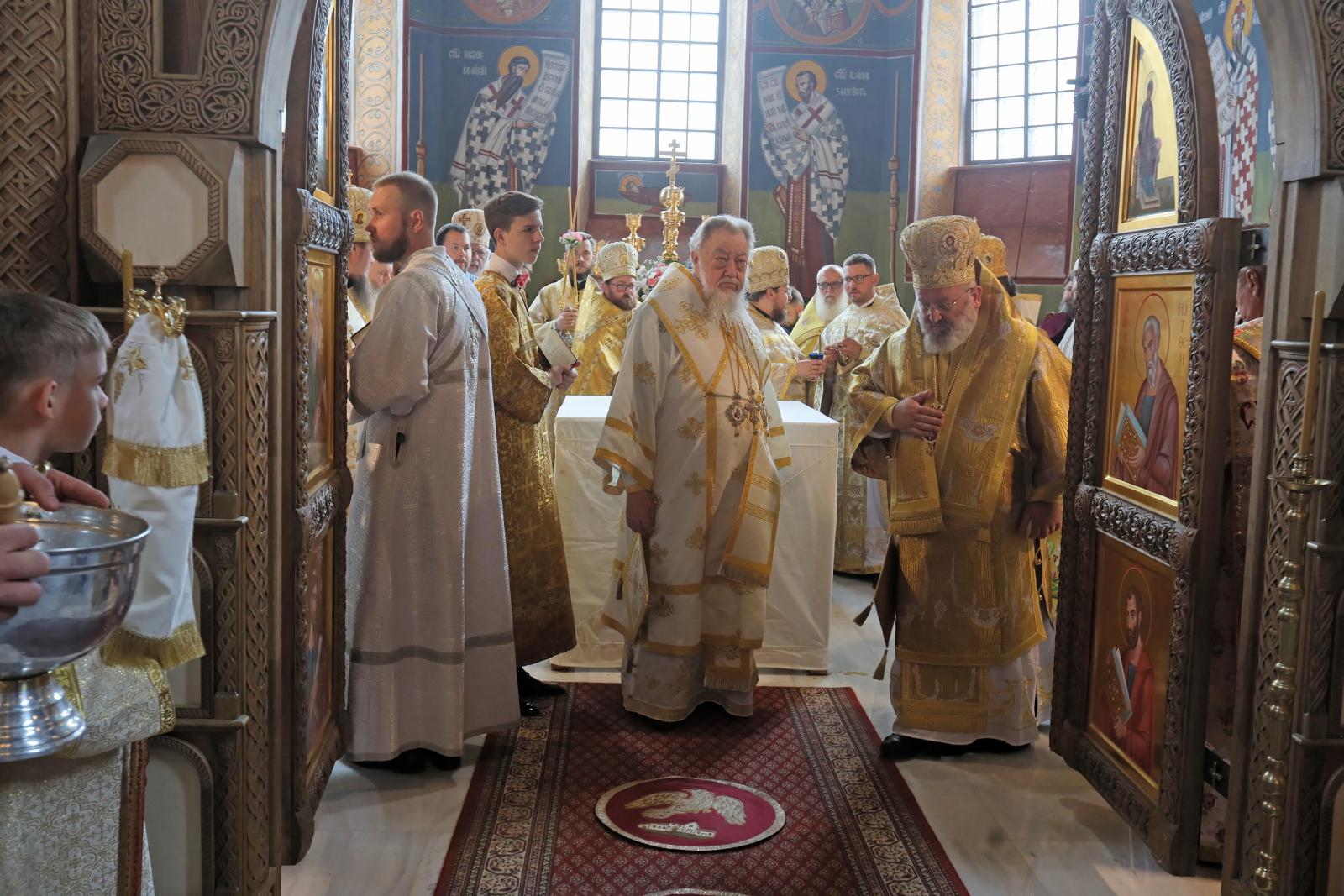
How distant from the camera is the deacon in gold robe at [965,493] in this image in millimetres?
3537

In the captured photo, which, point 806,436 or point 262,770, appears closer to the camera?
point 262,770

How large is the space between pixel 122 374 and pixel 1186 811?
8.58ft

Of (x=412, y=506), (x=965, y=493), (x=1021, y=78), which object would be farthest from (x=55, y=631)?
(x=1021, y=78)

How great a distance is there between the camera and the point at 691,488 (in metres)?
3.86

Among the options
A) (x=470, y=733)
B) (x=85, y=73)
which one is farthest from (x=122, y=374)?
(x=470, y=733)

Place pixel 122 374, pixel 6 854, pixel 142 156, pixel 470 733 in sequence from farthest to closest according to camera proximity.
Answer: pixel 470 733
pixel 142 156
pixel 122 374
pixel 6 854

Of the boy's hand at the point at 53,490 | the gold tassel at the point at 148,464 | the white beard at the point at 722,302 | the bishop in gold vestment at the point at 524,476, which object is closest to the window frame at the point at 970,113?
the white beard at the point at 722,302

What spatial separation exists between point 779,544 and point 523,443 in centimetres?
118

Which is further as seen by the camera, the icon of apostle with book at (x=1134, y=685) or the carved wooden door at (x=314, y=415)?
the icon of apostle with book at (x=1134, y=685)

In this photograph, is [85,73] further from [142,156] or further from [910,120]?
[910,120]

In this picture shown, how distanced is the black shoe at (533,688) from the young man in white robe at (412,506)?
0.82 metres

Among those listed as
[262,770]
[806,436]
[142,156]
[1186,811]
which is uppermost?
[142,156]

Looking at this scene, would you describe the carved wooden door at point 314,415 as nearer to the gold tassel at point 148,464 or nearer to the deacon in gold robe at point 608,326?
the gold tassel at point 148,464

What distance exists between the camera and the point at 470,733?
3.55 m
